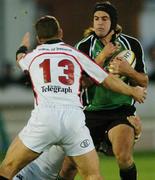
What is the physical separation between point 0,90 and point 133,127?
10.8 m

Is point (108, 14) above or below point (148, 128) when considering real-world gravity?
above

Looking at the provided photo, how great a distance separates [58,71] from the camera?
941 centimetres

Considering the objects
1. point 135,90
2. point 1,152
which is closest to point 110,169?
point 1,152

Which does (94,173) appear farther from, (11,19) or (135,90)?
(11,19)

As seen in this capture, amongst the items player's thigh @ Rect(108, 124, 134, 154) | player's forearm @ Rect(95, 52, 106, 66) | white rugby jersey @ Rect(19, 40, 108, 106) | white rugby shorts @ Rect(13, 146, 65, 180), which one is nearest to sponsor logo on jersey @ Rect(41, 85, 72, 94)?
white rugby jersey @ Rect(19, 40, 108, 106)

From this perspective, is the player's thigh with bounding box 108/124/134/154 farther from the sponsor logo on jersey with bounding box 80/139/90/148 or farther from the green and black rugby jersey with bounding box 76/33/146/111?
the sponsor logo on jersey with bounding box 80/139/90/148

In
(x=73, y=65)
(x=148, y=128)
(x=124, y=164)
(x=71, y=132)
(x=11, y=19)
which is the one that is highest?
(x=73, y=65)

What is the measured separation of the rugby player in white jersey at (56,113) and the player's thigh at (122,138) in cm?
110

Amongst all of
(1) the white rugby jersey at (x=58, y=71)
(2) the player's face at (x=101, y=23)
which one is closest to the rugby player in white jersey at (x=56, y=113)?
(1) the white rugby jersey at (x=58, y=71)

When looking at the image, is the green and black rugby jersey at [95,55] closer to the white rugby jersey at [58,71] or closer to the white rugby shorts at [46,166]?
the white rugby shorts at [46,166]

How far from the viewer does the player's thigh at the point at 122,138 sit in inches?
416

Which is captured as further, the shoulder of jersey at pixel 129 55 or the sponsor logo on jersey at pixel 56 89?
the shoulder of jersey at pixel 129 55

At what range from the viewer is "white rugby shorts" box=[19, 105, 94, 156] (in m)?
9.38

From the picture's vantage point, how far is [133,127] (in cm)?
1081
